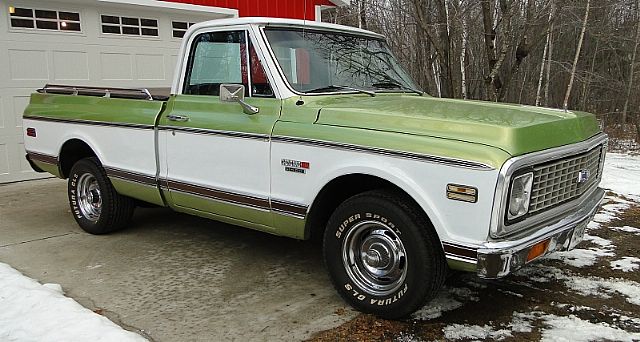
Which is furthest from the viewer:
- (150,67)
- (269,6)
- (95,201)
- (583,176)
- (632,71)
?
(632,71)

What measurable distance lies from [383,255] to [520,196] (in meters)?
0.96

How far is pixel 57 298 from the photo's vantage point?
383 cm

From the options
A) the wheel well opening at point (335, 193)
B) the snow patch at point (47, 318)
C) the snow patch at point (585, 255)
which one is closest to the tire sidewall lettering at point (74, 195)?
the snow patch at point (47, 318)

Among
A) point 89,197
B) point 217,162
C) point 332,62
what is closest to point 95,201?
point 89,197

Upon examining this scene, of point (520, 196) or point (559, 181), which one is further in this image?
point (559, 181)

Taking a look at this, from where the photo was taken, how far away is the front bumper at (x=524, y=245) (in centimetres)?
298

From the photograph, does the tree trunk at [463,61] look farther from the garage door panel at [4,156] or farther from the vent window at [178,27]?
the garage door panel at [4,156]

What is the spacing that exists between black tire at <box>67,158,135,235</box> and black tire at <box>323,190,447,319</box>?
2688mm

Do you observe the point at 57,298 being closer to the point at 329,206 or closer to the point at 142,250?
the point at 142,250

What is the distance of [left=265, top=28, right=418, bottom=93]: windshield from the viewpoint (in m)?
4.16

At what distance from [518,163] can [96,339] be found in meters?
2.64

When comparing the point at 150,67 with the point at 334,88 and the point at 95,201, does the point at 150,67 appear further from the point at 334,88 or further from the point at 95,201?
the point at 334,88

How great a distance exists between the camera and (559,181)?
3.42 metres

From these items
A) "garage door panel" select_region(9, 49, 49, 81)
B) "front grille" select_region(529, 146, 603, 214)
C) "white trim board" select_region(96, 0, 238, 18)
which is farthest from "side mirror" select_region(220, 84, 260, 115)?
"garage door panel" select_region(9, 49, 49, 81)
